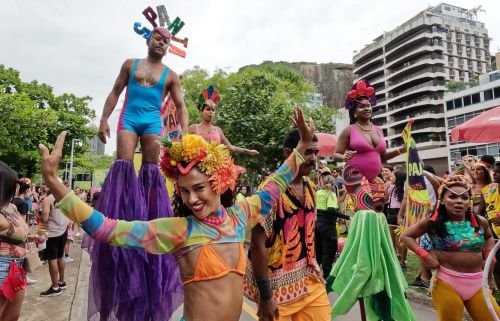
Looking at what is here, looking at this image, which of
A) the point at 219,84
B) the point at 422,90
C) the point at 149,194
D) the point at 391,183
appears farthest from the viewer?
the point at 422,90

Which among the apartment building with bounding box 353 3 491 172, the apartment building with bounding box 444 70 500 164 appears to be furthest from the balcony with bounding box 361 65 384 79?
the apartment building with bounding box 444 70 500 164

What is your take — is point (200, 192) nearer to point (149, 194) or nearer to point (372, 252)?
point (149, 194)

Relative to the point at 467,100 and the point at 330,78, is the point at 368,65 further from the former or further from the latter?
the point at 467,100

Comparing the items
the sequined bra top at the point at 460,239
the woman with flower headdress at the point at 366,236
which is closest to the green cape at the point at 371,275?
the woman with flower headdress at the point at 366,236

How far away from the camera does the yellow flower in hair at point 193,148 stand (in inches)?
85.6

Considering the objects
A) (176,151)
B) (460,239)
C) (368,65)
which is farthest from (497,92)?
(176,151)

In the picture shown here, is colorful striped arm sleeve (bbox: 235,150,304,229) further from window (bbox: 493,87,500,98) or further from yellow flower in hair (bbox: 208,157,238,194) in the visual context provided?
window (bbox: 493,87,500,98)

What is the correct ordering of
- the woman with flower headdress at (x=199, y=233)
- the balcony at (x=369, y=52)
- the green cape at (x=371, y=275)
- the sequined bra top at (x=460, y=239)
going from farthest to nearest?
1. the balcony at (x=369, y=52)
2. the green cape at (x=371, y=275)
3. the sequined bra top at (x=460, y=239)
4. the woman with flower headdress at (x=199, y=233)

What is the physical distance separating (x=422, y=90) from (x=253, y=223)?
70687 mm

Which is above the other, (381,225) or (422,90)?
(422,90)

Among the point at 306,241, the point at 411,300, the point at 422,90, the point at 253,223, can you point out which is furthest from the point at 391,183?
the point at 422,90

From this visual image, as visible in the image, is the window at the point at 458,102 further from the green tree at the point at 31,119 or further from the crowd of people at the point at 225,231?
the crowd of people at the point at 225,231

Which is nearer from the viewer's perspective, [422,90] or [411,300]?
[411,300]

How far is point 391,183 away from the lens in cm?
897
